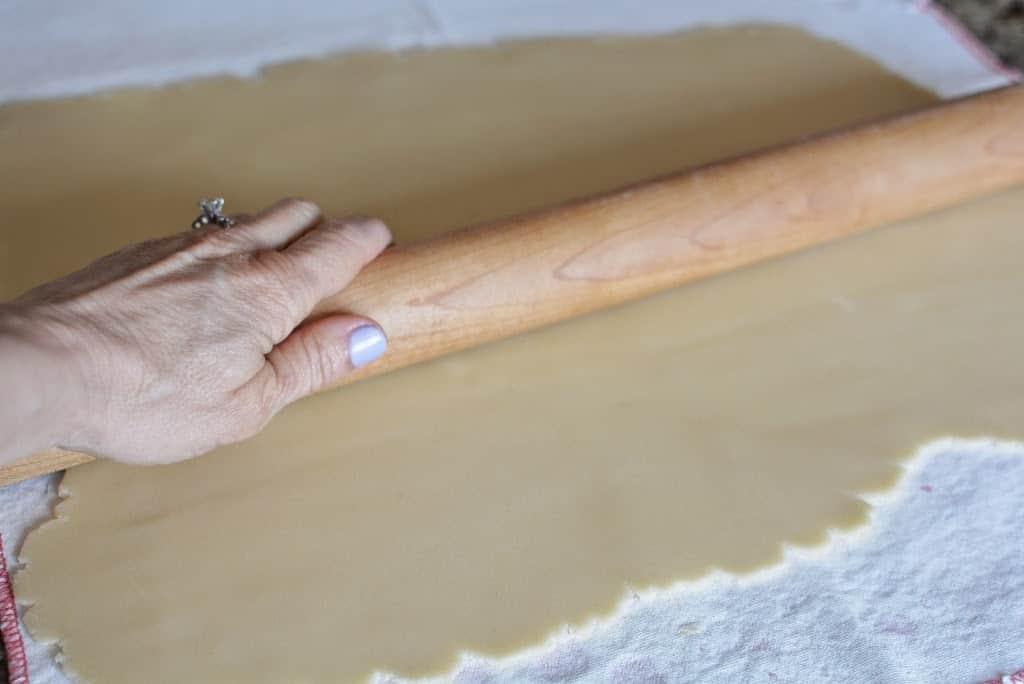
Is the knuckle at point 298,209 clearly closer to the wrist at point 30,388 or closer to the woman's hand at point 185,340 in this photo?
the woman's hand at point 185,340

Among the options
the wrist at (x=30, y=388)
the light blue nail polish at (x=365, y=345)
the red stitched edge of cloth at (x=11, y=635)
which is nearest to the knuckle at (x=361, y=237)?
the light blue nail polish at (x=365, y=345)

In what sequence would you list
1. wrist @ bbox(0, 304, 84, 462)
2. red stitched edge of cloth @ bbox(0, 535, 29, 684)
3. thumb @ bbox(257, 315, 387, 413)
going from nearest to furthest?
1. wrist @ bbox(0, 304, 84, 462)
2. red stitched edge of cloth @ bbox(0, 535, 29, 684)
3. thumb @ bbox(257, 315, 387, 413)

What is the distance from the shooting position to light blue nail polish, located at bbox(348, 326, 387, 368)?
4.58ft

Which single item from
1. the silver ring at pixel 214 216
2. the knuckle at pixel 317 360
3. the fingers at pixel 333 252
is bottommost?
the knuckle at pixel 317 360

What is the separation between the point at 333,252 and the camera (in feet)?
4.59

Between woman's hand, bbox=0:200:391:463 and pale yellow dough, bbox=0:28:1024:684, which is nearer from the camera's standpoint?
woman's hand, bbox=0:200:391:463

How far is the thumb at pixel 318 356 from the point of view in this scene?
1.33m

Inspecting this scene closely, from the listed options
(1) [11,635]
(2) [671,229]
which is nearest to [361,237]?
(2) [671,229]

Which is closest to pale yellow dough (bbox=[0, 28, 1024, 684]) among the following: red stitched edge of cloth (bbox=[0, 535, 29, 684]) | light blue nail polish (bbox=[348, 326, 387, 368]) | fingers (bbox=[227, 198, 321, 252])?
red stitched edge of cloth (bbox=[0, 535, 29, 684])

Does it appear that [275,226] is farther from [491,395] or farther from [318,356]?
[491,395]

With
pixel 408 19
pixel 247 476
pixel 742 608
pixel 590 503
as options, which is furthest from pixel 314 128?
pixel 742 608

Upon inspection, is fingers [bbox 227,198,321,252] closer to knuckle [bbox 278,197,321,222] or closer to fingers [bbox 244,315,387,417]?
knuckle [bbox 278,197,321,222]

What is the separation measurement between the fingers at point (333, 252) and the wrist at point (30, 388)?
340 millimetres

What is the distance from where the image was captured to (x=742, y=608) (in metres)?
→ 1.32
